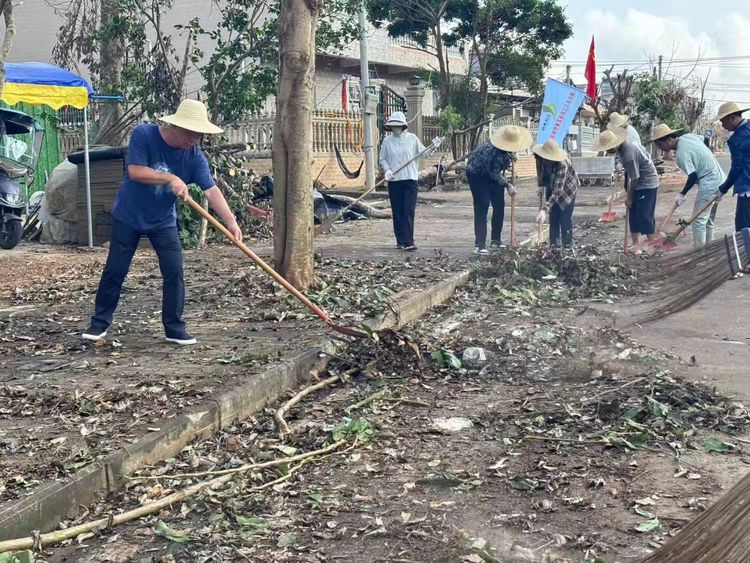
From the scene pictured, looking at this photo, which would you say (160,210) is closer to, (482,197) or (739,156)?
(482,197)

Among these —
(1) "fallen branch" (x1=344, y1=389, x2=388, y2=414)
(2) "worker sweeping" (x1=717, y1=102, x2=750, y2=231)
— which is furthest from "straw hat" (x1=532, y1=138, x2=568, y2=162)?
(1) "fallen branch" (x1=344, y1=389, x2=388, y2=414)

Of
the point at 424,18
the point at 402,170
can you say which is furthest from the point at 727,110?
the point at 424,18

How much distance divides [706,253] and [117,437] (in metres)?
3.42

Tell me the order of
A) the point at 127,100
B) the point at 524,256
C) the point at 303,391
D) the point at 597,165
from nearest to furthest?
the point at 303,391 → the point at 524,256 → the point at 127,100 → the point at 597,165

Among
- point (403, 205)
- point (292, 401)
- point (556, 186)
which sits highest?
point (556, 186)

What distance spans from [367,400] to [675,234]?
6.72 meters

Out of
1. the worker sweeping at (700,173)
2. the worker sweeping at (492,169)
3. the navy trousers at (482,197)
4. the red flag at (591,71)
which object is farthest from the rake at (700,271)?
the red flag at (591,71)

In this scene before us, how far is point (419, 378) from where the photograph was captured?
5.74m

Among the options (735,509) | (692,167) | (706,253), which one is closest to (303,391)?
(706,253)

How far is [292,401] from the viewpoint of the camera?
5.17m

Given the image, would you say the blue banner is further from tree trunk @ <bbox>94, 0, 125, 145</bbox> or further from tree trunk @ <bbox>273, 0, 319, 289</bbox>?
tree trunk @ <bbox>94, 0, 125, 145</bbox>

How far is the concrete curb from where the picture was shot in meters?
3.45

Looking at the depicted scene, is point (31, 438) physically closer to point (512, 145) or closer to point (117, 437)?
point (117, 437)

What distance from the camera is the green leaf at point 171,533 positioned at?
3.38m
